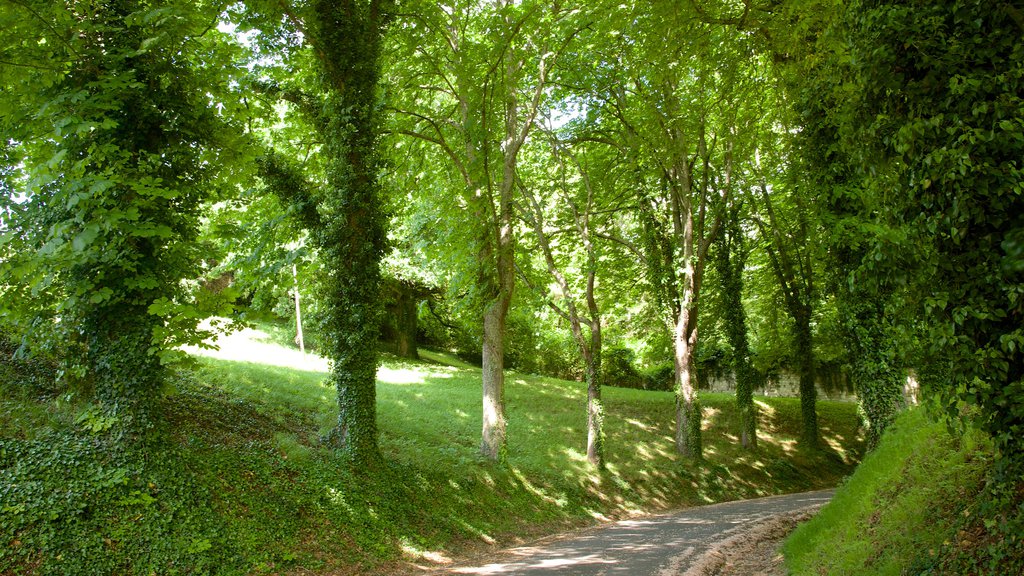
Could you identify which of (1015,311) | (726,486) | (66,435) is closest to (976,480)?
(1015,311)

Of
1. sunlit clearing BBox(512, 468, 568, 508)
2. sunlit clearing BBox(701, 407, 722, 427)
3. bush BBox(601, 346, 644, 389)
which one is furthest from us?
bush BBox(601, 346, 644, 389)

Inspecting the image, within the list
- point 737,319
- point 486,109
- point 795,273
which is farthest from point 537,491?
point 795,273

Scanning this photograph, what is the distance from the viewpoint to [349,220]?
10.4m

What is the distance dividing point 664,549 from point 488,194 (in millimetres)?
8417

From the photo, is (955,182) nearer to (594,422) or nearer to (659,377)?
(594,422)

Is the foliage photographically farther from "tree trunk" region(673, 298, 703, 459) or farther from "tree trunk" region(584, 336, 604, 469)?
"tree trunk" region(673, 298, 703, 459)

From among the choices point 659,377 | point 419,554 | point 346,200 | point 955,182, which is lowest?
point 419,554

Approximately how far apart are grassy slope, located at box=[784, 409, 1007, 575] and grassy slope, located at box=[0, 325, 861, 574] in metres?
5.73

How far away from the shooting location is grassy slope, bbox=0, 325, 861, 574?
6.69m

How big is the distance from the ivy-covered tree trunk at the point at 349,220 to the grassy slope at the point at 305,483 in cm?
95

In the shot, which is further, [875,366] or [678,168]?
[678,168]

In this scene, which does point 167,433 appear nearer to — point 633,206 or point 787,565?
point 787,565

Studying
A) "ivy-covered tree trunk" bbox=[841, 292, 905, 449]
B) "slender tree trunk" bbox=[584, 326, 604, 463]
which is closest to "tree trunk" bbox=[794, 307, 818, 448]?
"slender tree trunk" bbox=[584, 326, 604, 463]

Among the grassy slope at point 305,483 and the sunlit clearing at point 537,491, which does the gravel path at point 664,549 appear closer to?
the grassy slope at point 305,483
